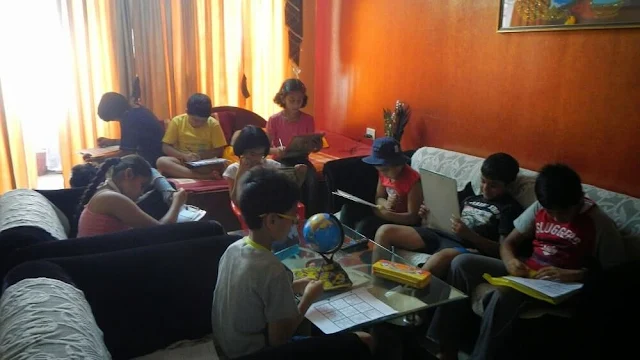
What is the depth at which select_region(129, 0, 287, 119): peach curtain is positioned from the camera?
13.4 feet

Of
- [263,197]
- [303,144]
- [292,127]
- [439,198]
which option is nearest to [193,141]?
[292,127]

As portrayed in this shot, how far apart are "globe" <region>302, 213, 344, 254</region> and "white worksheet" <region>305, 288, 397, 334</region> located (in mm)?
173

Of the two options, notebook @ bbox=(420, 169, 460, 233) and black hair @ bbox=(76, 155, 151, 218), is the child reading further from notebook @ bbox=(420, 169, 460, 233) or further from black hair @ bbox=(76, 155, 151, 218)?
black hair @ bbox=(76, 155, 151, 218)

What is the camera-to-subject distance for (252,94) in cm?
454

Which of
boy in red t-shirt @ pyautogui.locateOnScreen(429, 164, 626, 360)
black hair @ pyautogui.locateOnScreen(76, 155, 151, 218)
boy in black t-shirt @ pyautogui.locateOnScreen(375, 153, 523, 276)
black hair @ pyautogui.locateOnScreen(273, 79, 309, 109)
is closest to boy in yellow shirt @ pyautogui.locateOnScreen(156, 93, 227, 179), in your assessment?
black hair @ pyautogui.locateOnScreen(273, 79, 309, 109)

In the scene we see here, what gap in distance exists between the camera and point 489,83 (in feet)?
9.85

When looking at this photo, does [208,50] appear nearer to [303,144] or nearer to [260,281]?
[303,144]

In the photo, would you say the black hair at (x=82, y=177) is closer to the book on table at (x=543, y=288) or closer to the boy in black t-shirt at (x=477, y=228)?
the boy in black t-shirt at (x=477, y=228)

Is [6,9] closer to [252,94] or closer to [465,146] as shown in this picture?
[252,94]

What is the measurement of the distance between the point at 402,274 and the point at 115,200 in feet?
3.92

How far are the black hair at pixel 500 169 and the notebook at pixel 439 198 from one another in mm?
165

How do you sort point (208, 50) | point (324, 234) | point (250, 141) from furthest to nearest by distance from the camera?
point (208, 50)
point (250, 141)
point (324, 234)

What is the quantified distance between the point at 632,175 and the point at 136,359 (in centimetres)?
224

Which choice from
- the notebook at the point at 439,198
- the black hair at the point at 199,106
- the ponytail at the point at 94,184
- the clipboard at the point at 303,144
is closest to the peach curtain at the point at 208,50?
the black hair at the point at 199,106
